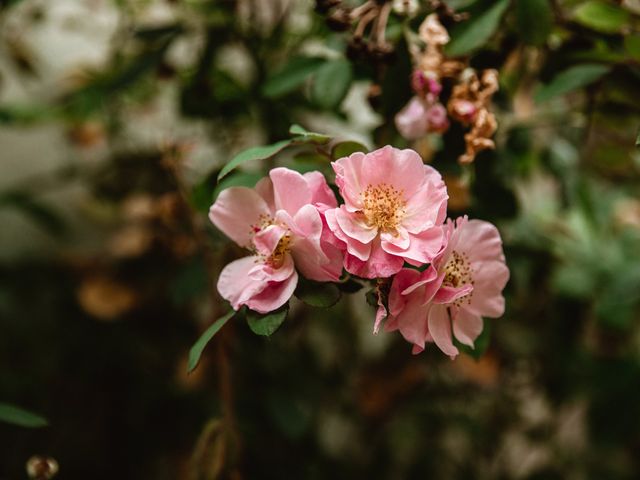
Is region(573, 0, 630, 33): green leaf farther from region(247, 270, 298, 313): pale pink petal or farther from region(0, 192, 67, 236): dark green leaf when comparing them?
region(0, 192, 67, 236): dark green leaf

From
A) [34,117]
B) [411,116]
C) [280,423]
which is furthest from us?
[34,117]

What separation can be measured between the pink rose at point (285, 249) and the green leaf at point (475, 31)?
0.89 ft

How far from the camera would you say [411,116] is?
682 mm

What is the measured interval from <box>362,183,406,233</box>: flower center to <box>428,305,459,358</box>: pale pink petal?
0.09 meters

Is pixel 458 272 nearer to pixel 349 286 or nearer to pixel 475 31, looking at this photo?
pixel 349 286

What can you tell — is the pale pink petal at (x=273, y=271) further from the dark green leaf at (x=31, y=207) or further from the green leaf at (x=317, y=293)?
the dark green leaf at (x=31, y=207)

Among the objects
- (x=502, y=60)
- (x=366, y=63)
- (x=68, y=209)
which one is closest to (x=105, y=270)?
(x=68, y=209)

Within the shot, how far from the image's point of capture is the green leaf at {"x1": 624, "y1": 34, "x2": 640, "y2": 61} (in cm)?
71

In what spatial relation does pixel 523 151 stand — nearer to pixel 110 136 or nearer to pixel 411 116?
pixel 411 116

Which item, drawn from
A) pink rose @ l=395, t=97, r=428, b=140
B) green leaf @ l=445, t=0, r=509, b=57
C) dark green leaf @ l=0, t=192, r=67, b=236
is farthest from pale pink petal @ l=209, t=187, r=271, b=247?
dark green leaf @ l=0, t=192, r=67, b=236

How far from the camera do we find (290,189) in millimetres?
546

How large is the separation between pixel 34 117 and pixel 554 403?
1.31m

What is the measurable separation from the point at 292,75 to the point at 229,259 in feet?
0.90

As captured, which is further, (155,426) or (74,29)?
(74,29)
